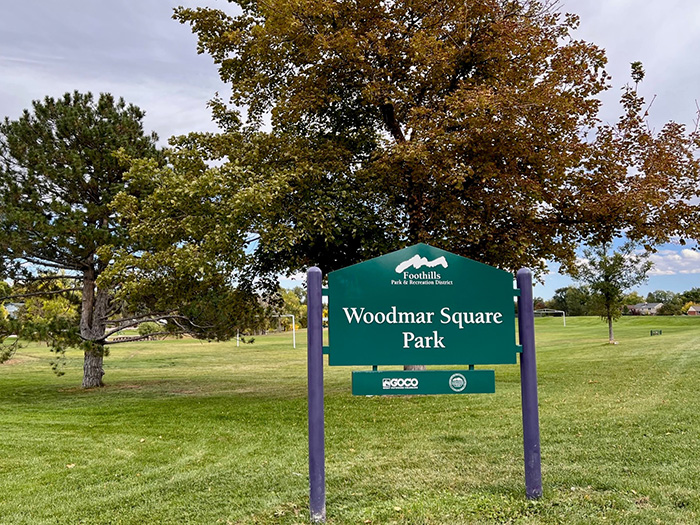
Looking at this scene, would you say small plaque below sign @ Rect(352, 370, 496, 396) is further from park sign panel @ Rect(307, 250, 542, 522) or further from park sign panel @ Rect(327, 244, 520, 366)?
park sign panel @ Rect(327, 244, 520, 366)

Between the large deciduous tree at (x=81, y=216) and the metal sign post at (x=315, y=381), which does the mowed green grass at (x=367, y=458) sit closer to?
the metal sign post at (x=315, y=381)

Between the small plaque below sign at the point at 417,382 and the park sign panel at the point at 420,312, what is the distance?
0.40 feet

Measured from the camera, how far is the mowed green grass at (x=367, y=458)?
540 centimetres

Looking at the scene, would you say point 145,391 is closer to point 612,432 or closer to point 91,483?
point 91,483

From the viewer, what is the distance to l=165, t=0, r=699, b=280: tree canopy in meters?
12.2

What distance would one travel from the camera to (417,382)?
554 cm

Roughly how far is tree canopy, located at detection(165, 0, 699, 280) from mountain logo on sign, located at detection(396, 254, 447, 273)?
6077 mm

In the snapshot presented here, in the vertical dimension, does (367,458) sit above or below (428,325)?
below

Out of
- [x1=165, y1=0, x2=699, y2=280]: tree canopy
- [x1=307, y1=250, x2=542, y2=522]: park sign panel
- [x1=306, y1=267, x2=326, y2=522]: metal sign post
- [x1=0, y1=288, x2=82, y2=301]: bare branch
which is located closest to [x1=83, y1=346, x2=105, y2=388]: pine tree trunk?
[x1=0, y1=288, x2=82, y2=301]: bare branch

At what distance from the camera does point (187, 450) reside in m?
8.53

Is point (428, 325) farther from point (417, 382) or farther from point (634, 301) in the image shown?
point (634, 301)

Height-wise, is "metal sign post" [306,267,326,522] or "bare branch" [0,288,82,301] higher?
"bare branch" [0,288,82,301]

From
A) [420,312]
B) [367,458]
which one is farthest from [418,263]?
[367,458]

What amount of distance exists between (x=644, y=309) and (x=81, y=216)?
10834 centimetres
